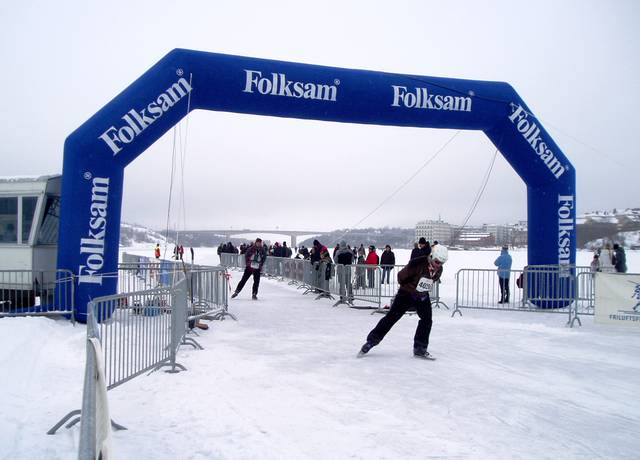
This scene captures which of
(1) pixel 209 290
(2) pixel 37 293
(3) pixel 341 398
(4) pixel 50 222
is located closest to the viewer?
(3) pixel 341 398

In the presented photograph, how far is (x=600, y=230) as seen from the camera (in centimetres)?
2764

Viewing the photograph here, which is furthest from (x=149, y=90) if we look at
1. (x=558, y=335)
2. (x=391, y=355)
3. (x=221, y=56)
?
(x=558, y=335)

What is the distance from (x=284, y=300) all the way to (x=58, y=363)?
9388mm

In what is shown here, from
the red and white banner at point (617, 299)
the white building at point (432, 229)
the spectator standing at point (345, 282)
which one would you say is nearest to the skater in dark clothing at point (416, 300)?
the red and white banner at point (617, 299)

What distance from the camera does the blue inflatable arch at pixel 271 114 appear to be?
34.4ft

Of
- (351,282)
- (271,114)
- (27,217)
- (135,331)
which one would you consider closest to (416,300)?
(135,331)

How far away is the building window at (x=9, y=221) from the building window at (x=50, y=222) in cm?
57

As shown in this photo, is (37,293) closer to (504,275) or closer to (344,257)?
(344,257)

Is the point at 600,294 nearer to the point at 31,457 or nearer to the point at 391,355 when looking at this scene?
the point at 391,355

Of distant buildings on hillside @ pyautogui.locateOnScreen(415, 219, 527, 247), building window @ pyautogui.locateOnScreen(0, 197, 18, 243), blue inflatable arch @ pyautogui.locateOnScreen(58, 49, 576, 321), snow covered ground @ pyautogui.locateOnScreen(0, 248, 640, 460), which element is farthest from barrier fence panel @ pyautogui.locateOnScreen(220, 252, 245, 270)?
snow covered ground @ pyautogui.locateOnScreen(0, 248, 640, 460)

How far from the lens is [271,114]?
12523 mm

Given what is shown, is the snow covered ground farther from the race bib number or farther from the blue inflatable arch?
the blue inflatable arch

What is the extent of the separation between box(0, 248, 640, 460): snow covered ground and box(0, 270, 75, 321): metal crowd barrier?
568mm

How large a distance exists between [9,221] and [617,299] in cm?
1321
